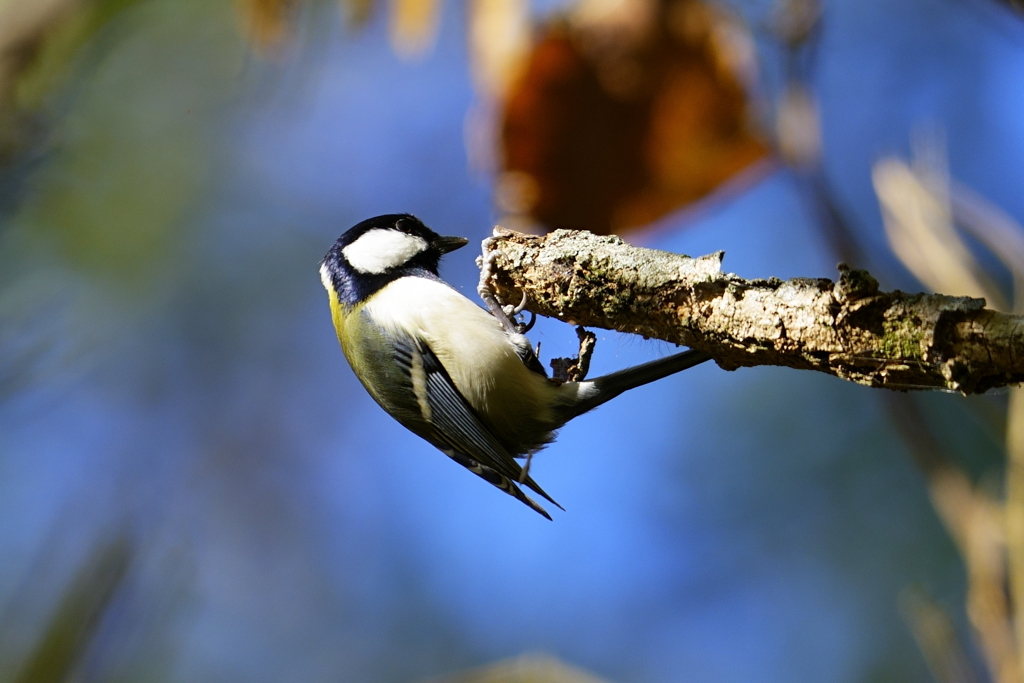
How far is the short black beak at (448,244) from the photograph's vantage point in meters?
2.32

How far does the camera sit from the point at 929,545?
18.4ft

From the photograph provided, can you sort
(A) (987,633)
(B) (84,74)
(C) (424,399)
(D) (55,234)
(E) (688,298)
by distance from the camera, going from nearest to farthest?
(E) (688,298) < (C) (424,399) < (A) (987,633) < (B) (84,74) < (D) (55,234)

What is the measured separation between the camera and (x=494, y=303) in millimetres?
1907

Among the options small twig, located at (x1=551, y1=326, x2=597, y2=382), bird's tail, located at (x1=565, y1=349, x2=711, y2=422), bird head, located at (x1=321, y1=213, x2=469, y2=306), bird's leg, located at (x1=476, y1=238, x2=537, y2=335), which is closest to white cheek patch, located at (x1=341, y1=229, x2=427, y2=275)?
bird head, located at (x1=321, y1=213, x2=469, y2=306)

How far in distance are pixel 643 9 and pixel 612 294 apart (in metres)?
3.06

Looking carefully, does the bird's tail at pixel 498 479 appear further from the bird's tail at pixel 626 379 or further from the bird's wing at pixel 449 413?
the bird's tail at pixel 626 379

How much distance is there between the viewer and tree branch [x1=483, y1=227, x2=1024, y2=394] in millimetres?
1003

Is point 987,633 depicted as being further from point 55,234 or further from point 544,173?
point 55,234

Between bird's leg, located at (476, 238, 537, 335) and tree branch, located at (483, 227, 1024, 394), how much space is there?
0.01 m

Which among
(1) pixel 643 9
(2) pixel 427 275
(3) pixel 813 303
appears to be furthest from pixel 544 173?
(3) pixel 813 303

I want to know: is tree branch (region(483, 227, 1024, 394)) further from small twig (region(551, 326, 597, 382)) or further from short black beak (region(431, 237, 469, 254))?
short black beak (region(431, 237, 469, 254))

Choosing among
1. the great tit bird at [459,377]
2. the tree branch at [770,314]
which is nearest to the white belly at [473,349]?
the great tit bird at [459,377]

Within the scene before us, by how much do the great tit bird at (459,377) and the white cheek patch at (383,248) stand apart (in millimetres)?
68

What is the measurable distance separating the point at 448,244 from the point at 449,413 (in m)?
0.55
